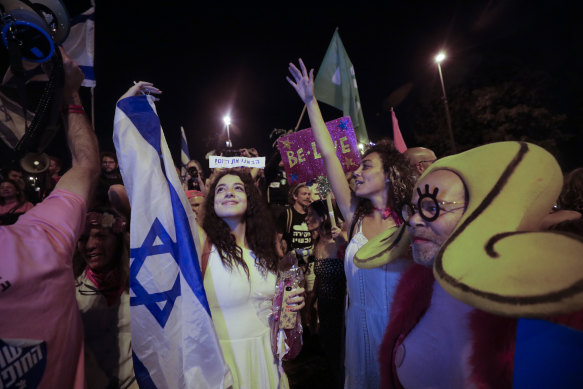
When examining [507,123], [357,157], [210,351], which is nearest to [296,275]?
[210,351]

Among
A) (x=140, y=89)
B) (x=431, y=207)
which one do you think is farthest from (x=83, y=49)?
(x=431, y=207)


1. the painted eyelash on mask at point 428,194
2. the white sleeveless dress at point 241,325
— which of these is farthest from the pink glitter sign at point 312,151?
the painted eyelash on mask at point 428,194

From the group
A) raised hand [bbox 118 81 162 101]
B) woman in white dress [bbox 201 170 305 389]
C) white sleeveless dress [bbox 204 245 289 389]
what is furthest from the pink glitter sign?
raised hand [bbox 118 81 162 101]

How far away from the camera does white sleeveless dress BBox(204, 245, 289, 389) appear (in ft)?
7.12

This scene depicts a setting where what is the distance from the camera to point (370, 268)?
5.26ft

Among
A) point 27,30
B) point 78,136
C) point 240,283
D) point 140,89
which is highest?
point 27,30

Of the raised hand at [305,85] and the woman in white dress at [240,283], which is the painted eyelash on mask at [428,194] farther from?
the raised hand at [305,85]

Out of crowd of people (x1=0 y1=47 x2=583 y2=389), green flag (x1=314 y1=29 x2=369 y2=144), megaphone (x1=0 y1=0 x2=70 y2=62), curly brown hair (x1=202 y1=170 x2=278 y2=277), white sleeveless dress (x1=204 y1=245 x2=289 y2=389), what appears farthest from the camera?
green flag (x1=314 y1=29 x2=369 y2=144)

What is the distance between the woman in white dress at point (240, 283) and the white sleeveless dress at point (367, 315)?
20.7 inches

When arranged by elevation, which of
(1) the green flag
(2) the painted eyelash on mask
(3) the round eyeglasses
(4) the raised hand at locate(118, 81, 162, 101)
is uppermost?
(1) the green flag

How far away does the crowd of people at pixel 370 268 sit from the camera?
0.89m

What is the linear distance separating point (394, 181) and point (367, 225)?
50 cm

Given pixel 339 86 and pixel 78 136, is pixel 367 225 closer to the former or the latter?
pixel 78 136

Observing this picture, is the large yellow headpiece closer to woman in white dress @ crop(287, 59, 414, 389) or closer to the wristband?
woman in white dress @ crop(287, 59, 414, 389)
